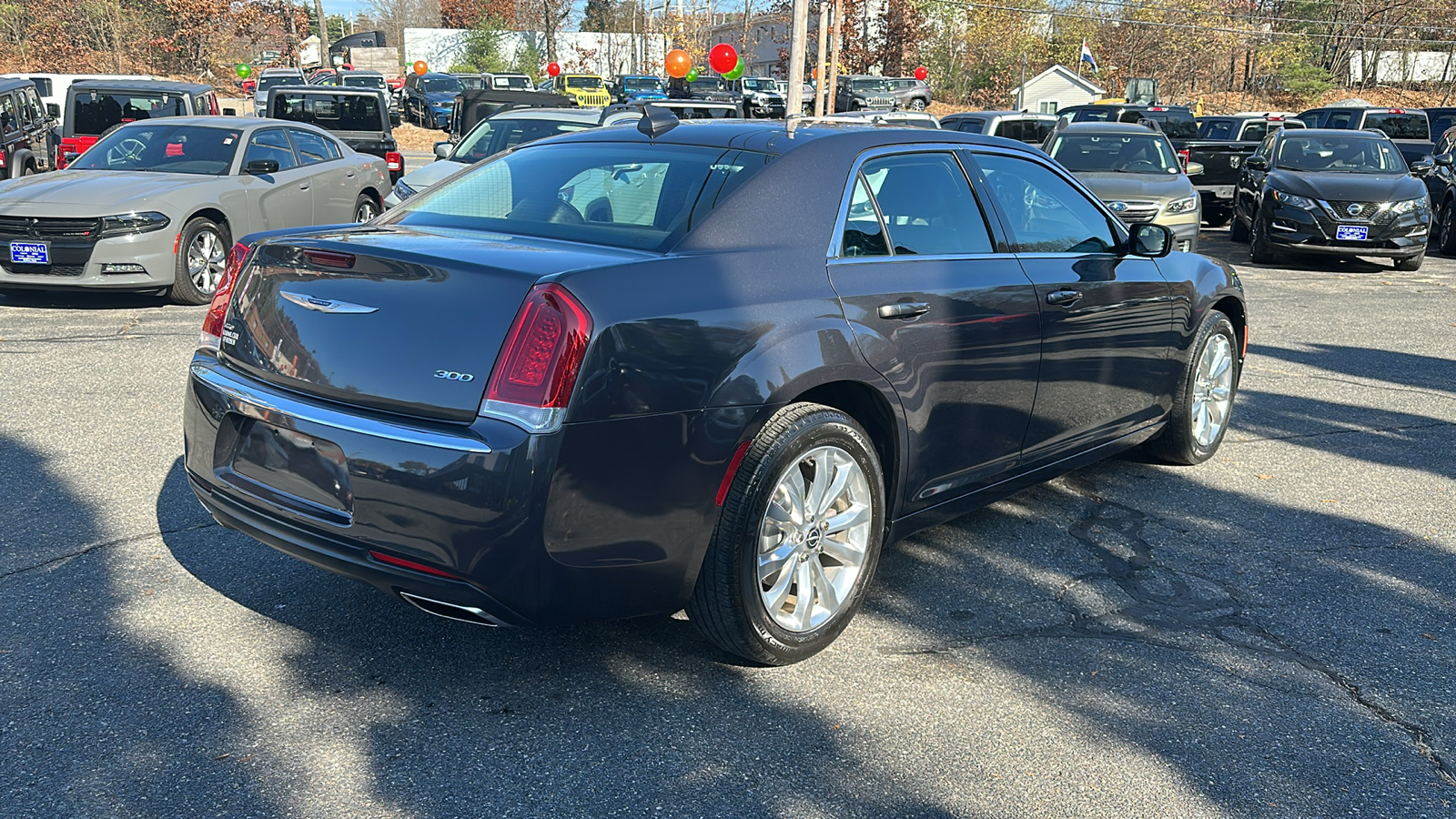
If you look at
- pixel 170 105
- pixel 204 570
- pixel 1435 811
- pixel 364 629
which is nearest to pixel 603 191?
pixel 364 629

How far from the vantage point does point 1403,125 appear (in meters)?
21.4

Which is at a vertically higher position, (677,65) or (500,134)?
(677,65)

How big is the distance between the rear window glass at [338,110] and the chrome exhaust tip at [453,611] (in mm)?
16317

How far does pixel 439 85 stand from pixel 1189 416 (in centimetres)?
4101

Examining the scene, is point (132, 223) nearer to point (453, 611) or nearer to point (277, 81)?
point (453, 611)

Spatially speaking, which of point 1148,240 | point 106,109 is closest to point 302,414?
point 1148,240

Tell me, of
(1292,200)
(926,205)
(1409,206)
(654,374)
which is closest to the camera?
(654,374)

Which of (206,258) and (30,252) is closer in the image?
(30,252)

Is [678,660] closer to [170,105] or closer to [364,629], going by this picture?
[364,629]

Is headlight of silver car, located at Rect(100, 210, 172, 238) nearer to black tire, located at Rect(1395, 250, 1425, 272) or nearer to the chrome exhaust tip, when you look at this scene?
the chrome exhaust tip

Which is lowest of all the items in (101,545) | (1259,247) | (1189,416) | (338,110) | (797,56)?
(1259,247)

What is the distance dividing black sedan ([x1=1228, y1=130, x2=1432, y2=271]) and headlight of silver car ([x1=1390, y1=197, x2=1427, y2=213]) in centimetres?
1

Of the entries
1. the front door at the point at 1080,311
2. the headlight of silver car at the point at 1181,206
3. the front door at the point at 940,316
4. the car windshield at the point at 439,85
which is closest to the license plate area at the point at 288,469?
the front door at the point at 940,316

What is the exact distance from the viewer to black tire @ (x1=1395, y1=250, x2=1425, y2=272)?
567 inches
